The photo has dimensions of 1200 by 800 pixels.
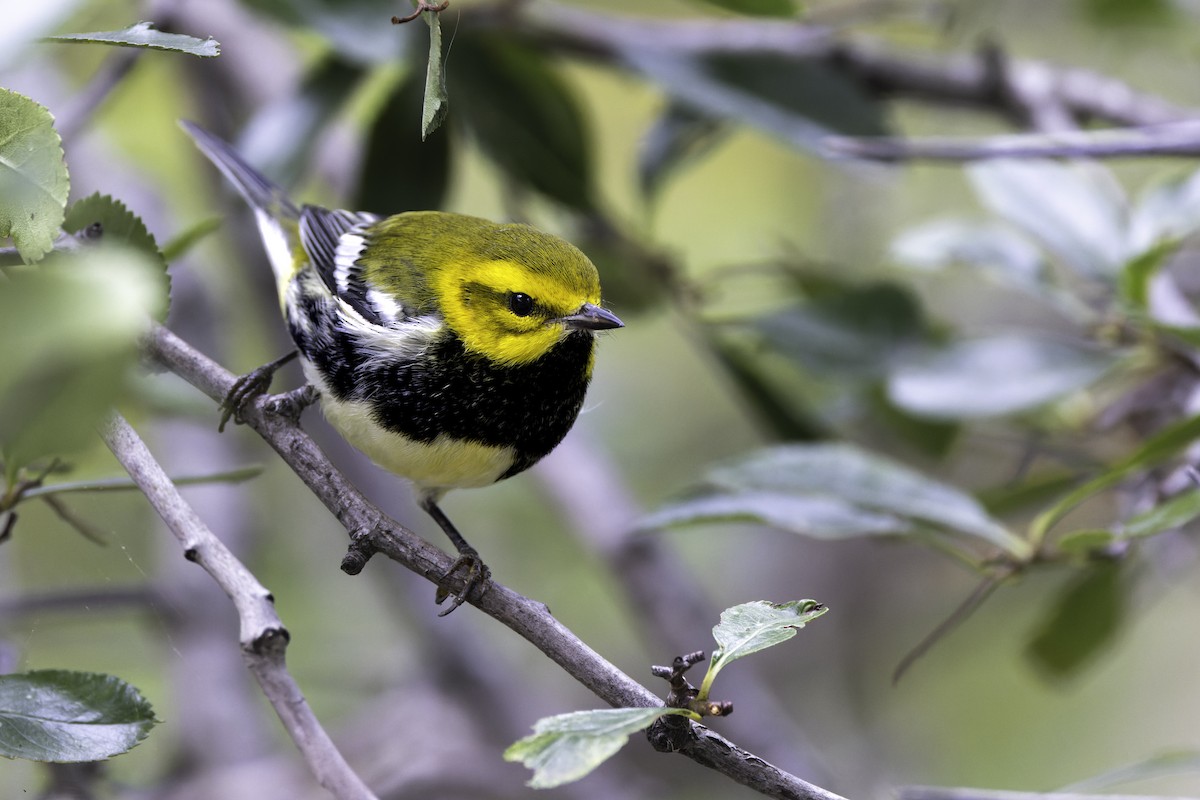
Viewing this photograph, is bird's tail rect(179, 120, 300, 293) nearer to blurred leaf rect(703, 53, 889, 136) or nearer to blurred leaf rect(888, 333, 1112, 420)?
blurred leaf rect(703, 53, 889, 136)

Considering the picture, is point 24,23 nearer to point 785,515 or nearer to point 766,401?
point 785,515

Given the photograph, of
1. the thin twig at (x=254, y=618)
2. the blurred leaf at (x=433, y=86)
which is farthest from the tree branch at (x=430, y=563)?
the blurred leaf at (x=433, y=86)

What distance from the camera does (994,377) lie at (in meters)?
2.33

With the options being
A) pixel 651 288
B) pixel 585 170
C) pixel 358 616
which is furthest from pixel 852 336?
pixel 358 616

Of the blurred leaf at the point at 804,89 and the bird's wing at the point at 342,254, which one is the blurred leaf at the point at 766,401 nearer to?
the blurred leaf at the point at 804,89

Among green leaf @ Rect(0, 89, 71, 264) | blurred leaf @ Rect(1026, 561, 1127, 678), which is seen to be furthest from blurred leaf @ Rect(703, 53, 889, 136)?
green leaf @ Rect(0, 89, 71, 264)

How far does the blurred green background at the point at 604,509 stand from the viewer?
8.53 feet

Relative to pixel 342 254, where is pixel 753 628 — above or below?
below

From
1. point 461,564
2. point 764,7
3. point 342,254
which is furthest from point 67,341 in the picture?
point 764,7

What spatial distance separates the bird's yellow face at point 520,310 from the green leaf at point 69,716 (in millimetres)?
842

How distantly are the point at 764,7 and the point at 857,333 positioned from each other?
0.74 m

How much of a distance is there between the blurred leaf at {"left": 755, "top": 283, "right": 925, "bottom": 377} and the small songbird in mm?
670

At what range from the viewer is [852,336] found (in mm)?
2518

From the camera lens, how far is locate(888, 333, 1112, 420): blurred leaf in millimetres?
2262
